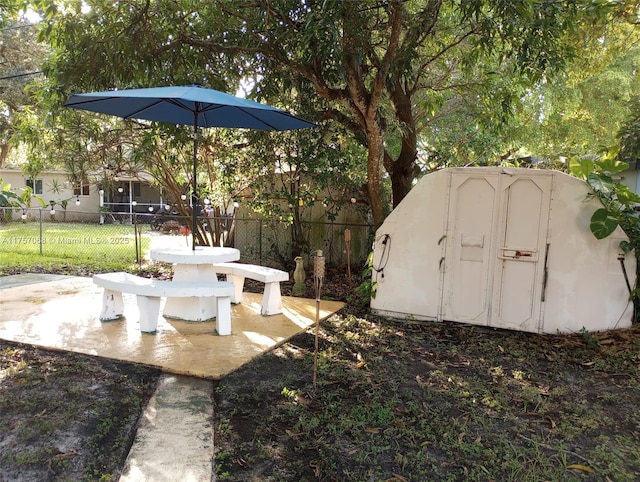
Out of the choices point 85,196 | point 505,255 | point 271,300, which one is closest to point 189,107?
point 271,300

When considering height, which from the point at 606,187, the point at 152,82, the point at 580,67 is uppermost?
the point at 580,67

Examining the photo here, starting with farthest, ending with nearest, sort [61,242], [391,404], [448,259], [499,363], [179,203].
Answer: [61,242] < [179,203] < [448,259] < [499,363] < [391,404]

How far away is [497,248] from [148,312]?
406 cm

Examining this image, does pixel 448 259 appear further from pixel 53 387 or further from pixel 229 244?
pixel 229 244

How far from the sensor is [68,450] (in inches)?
112

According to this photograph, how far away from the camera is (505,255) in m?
5.64

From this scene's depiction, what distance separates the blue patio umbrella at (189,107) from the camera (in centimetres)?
460

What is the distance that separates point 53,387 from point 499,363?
402 cm

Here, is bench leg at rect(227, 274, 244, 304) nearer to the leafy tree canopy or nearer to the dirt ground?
the dirt ground

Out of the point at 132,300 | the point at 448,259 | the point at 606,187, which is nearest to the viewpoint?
the point at 606,187

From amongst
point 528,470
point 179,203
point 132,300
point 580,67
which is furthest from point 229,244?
point 528,470

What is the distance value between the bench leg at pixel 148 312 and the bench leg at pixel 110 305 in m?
0.67

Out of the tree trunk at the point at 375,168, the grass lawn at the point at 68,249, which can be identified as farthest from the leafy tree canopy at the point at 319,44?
the grass lawn at the point at 68,249

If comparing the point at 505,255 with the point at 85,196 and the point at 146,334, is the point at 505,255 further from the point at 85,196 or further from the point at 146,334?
the point at 85,196
